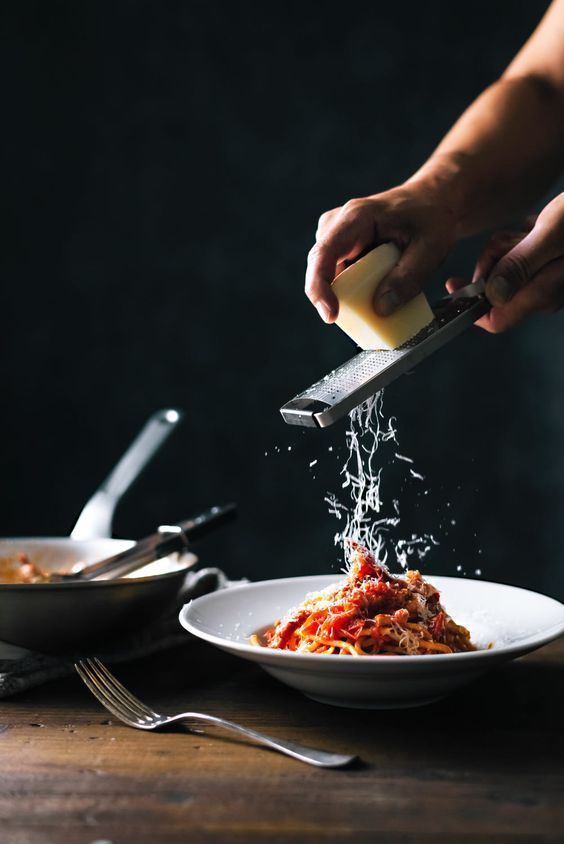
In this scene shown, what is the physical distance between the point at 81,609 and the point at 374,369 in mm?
570

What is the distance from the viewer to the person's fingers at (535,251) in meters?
1.72

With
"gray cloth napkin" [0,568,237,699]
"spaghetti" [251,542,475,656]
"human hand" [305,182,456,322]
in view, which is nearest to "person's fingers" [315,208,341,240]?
"human hand" [305,182,456,322]

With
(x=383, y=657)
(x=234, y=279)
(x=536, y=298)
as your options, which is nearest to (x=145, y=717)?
(x=383, y=657)

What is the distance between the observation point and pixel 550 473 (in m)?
3.78

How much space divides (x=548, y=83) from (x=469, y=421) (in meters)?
1.66

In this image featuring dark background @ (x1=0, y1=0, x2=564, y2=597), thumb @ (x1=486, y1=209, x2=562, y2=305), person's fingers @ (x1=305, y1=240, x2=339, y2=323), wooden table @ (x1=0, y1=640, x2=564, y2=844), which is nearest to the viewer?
wooden table @ (x1=0, y1=640, x2=564, y2=844)

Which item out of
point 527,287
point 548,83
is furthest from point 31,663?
point 548,83

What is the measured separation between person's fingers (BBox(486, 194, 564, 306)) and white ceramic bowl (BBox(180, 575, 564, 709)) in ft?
1.65

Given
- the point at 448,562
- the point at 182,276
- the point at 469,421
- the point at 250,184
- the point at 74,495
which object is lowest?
the point at 448,562

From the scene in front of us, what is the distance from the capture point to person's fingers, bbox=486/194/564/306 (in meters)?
1.72

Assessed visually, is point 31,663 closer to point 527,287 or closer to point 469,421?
point 527,287

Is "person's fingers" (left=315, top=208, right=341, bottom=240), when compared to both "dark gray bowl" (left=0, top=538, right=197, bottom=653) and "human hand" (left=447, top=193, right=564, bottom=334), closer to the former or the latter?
"human hand" (left=447, top=193, right=564, bottom=334)

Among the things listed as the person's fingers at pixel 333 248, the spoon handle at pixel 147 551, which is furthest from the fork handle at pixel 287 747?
the person's fingers at pixel 333 248

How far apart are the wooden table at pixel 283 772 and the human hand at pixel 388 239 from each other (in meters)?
0.60
